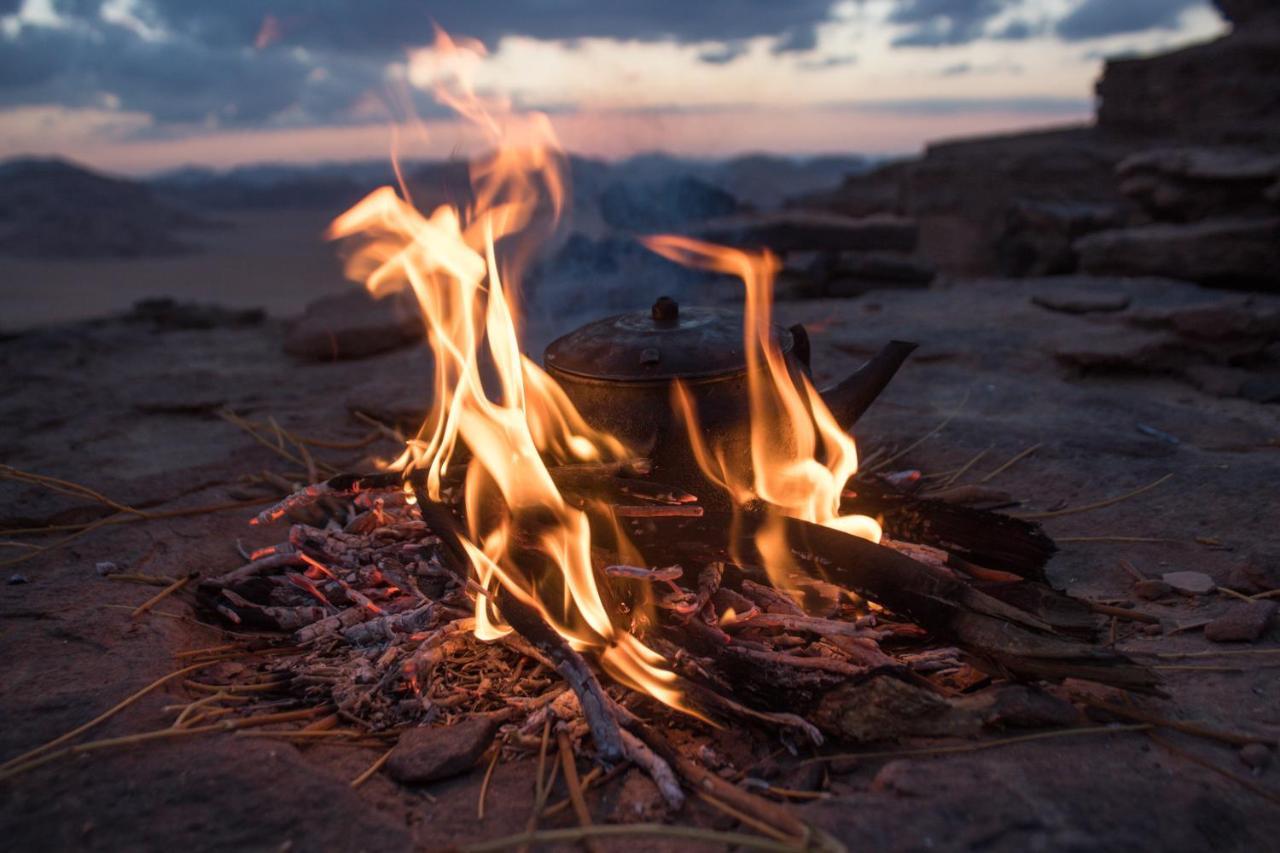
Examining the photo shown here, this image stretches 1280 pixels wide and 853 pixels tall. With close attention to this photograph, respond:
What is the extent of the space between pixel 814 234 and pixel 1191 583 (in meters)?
7.16

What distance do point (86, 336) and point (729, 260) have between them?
616 centimetres

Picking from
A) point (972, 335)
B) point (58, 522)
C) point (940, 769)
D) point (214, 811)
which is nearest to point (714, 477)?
point (940, 769)

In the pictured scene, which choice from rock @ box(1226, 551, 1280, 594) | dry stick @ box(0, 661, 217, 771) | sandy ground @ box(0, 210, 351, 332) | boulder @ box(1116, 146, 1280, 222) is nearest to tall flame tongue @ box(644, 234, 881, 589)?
rock @ box(1226, 551, 1280, 594)

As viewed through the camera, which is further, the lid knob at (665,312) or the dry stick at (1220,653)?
the lid knob at (665,312)

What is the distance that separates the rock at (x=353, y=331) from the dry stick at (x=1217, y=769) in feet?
19.4

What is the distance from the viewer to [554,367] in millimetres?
2723

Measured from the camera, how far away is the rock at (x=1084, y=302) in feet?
20.9

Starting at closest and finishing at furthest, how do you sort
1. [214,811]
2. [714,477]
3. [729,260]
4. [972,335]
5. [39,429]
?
[214,811]
[714,477]
[729,260]
[39,429]
[972,335]

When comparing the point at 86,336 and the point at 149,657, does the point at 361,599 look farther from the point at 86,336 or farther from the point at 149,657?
the point at 86,336

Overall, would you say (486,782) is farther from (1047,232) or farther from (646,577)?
(1047,232)

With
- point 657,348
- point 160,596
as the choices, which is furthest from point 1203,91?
point 160,596

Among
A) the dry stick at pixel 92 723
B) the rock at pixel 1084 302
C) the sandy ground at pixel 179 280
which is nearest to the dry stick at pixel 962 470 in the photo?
the dry stick at pixel 92 723

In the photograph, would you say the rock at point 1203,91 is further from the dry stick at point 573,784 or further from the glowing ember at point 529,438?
the dry stick at point 573,784

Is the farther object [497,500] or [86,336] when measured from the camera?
[86,336]
